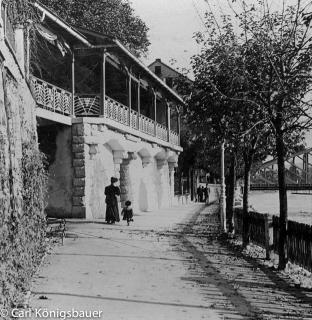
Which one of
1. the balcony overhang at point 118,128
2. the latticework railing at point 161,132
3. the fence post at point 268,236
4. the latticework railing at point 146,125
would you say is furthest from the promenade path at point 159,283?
the latticework railing at point 161,132

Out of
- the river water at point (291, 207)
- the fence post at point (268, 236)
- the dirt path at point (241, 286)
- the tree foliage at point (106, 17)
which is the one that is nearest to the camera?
the dirt path at point (241, 286)

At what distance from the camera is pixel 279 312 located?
6.44 meters

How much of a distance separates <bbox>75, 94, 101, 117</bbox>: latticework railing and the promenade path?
555 cm

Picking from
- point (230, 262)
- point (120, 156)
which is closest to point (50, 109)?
point (120, 156)

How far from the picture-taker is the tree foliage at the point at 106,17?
2748 cm

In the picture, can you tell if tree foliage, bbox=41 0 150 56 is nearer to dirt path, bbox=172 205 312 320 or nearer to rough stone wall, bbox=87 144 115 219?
rough stone wall, bbox=87 144 115 219

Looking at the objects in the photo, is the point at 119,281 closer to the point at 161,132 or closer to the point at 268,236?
the point at 268,236

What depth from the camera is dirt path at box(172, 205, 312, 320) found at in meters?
6.46

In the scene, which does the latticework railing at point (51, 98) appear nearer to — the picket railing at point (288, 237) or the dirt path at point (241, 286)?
the dirt path at point (241, 286)

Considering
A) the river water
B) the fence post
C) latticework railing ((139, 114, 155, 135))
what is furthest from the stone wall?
the fence post

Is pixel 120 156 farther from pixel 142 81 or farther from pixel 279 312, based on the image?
pixel 279 312

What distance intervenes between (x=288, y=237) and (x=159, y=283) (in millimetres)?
3040

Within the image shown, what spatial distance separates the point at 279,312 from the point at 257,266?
369 cm

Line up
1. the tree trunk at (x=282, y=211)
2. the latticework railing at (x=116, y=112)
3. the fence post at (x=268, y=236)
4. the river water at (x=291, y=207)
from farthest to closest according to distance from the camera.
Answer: the river water at (x=291, y=207) → the latticework railing at (x=116, y=112) → the fence post at (x=268, y=236) → the tree trunk at (x=282, y=211)
